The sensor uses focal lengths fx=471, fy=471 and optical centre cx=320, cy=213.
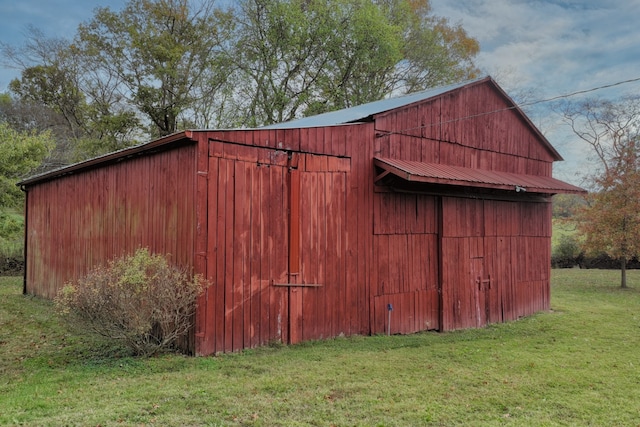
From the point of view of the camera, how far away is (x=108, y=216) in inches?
352

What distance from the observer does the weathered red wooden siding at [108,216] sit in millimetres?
6750

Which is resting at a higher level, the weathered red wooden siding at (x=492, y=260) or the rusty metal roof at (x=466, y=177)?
the rusty metal roof at (x=466, y=177)

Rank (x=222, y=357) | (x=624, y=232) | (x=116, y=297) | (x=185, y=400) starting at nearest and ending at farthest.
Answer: (x=185, y=400)
(x=116, y=297)
(x=222, y=357)
(x=624, y=232)

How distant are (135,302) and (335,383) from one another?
2.71m

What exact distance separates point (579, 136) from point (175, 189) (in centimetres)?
A: 3031

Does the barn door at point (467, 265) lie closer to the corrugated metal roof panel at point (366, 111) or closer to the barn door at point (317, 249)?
the corrugated metal roof panel at point (366, 111)

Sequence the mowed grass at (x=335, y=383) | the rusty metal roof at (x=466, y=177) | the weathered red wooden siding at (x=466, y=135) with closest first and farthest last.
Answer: the mowed grass at (x=335, y=383), the rusty metal roof at (x=466, y=177), the weathered red wooden siding at (x=466, y=135)

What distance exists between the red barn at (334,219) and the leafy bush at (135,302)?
34cm

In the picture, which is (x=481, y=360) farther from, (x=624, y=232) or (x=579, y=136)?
(x=579, y=136)

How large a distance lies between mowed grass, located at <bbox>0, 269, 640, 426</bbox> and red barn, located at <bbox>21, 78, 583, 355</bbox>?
0.87 m

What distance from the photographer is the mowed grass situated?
434cm

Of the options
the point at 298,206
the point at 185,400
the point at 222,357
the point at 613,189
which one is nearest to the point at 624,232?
the point at 613,189

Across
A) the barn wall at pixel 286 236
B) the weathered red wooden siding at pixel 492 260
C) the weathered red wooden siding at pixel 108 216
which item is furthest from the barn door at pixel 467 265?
the weathered red wooden siding at pixel 108 216

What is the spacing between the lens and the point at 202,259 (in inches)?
252
